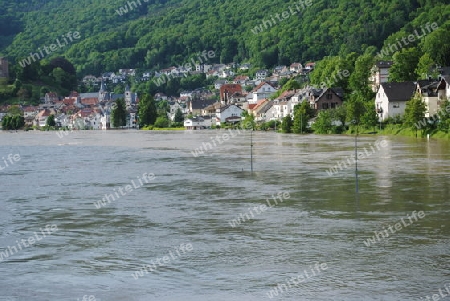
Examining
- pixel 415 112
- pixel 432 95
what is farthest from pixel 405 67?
→ pixel 415 112

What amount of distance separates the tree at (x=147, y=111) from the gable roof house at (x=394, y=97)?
57.3 metres

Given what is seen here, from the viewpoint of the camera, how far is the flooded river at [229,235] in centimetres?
1240

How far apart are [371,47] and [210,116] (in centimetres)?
4197

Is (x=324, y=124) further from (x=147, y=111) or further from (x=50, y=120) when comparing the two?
(x=50, y=120)

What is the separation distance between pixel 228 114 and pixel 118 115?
24090 mm

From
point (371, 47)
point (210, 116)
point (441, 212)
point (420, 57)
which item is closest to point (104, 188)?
point (441, 212)

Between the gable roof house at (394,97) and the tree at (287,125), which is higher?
the gable roof house at (394,97)

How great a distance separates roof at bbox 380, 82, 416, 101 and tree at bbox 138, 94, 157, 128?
5761cm

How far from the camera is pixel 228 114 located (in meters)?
116

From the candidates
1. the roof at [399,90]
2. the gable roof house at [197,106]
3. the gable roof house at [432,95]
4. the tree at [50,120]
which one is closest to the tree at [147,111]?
the gable roof house at [197,106]

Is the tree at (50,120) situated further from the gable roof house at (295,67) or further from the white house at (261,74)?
the gable roof house at (295,67)

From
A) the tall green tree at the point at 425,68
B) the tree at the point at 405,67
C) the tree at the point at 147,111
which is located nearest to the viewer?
the tall green tree at the point at 425,68

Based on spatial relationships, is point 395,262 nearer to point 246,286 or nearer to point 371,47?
point 246,286

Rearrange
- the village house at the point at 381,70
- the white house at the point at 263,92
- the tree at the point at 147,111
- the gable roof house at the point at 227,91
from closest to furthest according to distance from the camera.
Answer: the village house at the point at 381,70 < the tree at the point at 147,111 < the white house at the point at 263,92 < the gable roof house at the point at 227,91
